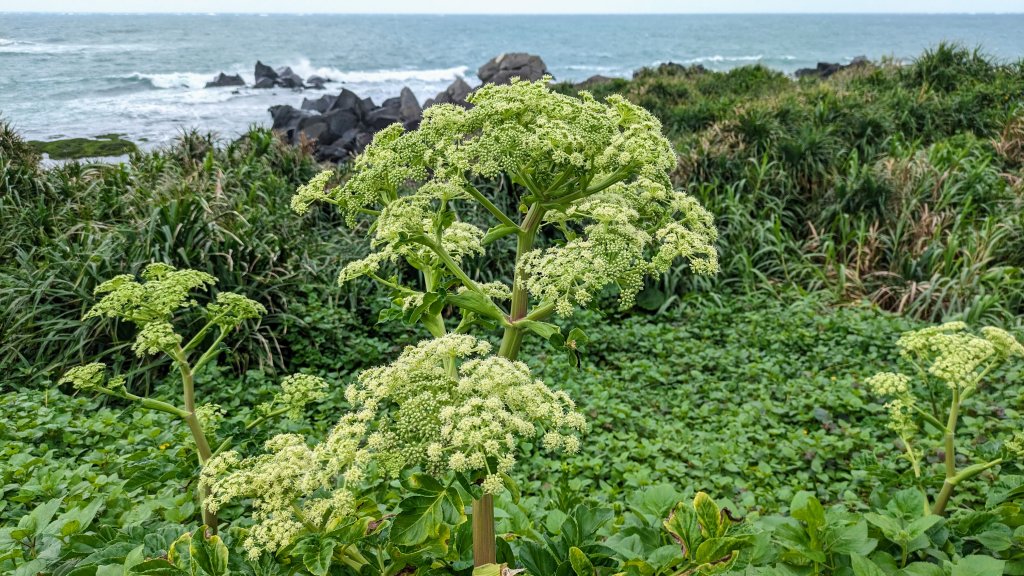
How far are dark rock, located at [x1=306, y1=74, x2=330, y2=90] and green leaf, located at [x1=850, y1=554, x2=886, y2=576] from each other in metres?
45.8

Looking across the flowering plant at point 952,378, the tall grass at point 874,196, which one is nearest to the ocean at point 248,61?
the tall grass at point 874,196

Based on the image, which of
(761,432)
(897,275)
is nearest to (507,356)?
(761,432)

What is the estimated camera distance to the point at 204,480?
1.83 meters

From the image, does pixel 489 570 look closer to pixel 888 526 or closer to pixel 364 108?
pixel 888 526

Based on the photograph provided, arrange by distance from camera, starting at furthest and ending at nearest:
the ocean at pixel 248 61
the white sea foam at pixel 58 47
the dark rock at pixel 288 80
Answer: the white sea foam at pixel 58 47 < the dark rock at pixel 288 80 < the ocean at pixel 248 61

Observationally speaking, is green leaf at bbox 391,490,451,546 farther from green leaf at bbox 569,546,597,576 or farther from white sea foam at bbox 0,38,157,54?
white sea foam at bbox 0,38,157,54

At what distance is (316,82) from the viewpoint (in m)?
45.2

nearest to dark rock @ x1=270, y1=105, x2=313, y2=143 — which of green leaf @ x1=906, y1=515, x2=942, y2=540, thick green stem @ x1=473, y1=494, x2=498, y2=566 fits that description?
thick green stem @ x1=473, y1=494, x2=498, y2=566

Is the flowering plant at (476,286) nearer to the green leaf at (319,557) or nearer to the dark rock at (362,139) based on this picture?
the green leaf at (319,557)

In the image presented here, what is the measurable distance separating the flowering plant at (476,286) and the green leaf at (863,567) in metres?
0.98

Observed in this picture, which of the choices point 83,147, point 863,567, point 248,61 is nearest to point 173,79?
point 248,61

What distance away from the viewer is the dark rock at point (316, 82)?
43.7m

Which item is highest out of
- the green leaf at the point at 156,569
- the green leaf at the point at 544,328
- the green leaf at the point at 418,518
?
the green leaf at the point at 544,328

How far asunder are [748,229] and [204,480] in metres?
7.07
